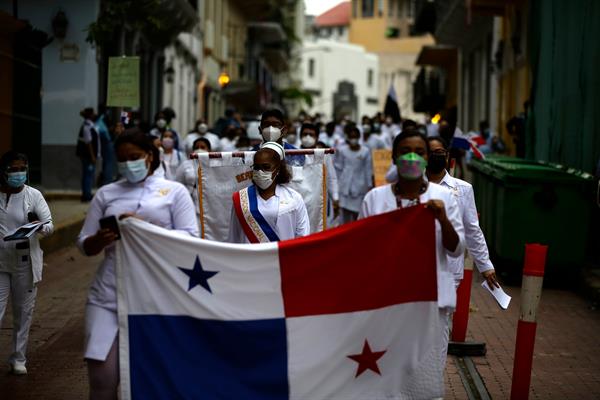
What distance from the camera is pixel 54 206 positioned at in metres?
19.9

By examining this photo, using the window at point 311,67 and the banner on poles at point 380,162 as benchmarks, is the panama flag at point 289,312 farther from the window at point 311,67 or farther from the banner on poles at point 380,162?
the window at point 311,67

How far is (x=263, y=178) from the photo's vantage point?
7.77 meters

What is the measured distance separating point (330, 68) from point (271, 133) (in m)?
91.9

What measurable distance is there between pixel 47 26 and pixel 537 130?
407 inches

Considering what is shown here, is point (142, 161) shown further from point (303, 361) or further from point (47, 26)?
point (47, 26)

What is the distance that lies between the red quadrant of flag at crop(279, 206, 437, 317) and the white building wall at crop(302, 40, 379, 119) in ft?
306

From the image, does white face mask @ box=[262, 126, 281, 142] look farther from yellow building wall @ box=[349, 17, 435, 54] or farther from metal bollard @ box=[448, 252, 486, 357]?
yellow building wall @ box=[349, 17, 435, 54]

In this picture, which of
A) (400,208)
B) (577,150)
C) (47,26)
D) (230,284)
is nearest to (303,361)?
(230,284)

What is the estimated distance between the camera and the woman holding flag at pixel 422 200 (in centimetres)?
595

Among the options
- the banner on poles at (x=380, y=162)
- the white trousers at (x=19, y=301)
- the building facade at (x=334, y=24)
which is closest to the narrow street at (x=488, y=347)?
the white trousers at (x=19, y=301)

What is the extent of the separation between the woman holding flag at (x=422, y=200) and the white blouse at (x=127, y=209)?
105 cm

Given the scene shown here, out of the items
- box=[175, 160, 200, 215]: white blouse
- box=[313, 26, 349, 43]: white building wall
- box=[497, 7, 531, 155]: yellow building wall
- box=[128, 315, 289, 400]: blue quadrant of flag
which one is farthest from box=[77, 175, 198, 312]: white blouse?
box=[313, 26, 349, 43]: white building wall

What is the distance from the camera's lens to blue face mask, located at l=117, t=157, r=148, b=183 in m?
5.84

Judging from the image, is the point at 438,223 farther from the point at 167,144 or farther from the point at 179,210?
the point at 167,144
